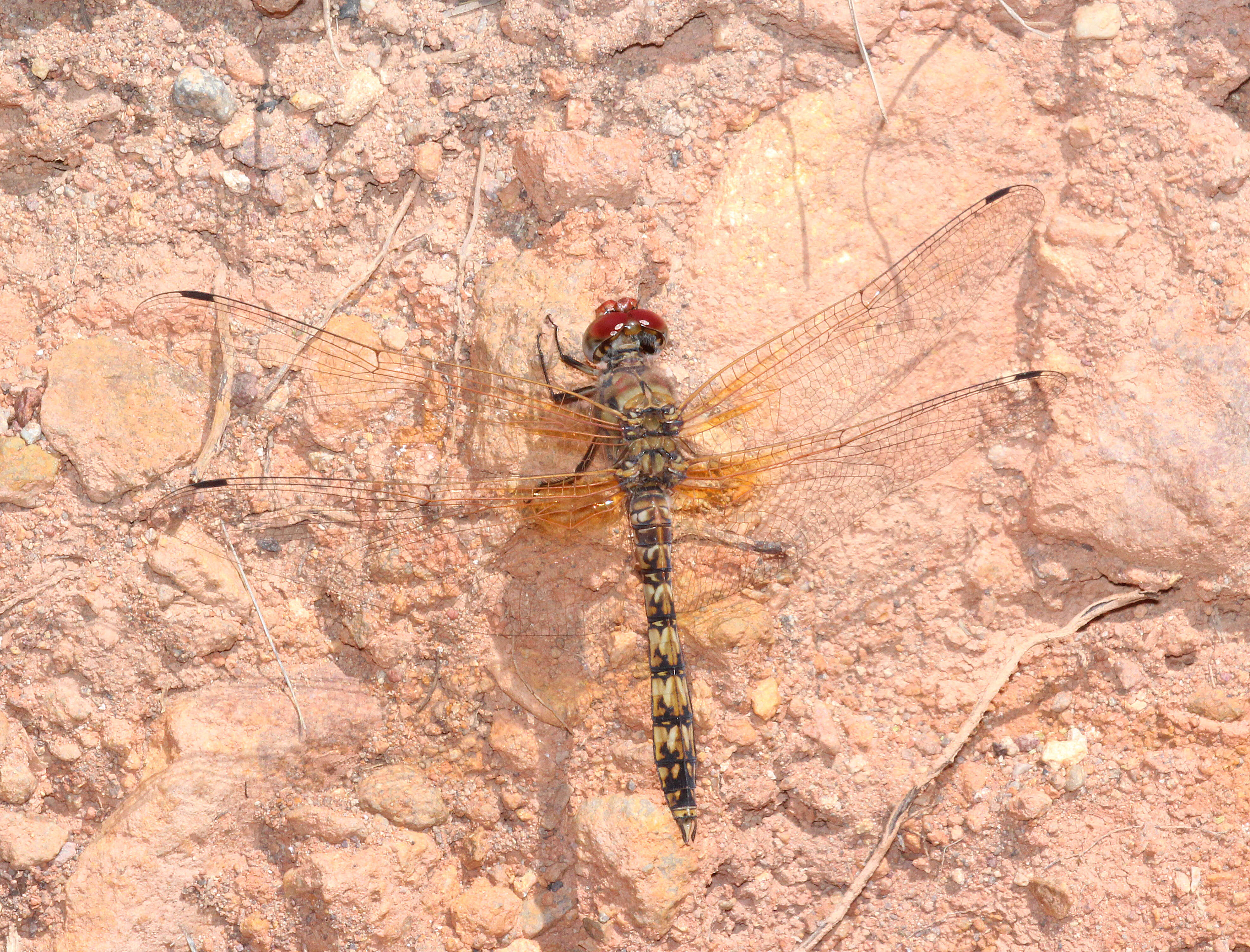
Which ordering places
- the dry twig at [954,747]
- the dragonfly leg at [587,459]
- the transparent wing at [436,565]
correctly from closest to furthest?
the dry twig at [954,747] → the transparent wing at [436,565] → the dragonfly leg at [587,459]

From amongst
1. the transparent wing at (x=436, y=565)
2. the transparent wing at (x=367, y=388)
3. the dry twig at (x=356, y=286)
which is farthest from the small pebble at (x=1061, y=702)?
the dry twig at (x=356, y=286)

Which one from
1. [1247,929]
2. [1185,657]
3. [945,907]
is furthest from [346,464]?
[1247,929]

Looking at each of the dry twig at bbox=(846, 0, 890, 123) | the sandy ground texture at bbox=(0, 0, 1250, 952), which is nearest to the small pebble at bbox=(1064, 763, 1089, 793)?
the sandy ground texture at bbox=(0, 0, 1250, 952)

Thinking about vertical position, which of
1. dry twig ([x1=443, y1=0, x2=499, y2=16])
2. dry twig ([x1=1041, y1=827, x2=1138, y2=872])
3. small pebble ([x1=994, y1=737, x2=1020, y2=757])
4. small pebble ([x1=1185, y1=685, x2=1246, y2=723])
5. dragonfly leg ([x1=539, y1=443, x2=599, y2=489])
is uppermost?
dry twig ([x1=443, y1=0, x2=499, y2=16])

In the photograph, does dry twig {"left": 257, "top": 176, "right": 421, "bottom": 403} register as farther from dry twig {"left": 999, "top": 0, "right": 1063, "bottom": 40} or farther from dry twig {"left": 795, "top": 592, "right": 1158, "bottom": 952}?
dry twig {"left": 795, "top": 592, "right": 1158, "bottom": 952}

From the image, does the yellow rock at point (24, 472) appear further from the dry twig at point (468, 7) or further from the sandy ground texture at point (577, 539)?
the dry twig at point (468, 7)

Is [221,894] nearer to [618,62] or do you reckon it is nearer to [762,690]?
[762,690]

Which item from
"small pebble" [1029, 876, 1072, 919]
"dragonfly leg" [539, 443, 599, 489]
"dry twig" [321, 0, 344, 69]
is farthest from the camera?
"dry twig" [321, 0, 344, 69]
